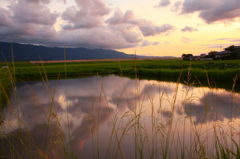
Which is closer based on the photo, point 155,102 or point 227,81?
point 155,102

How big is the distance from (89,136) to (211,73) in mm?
15335

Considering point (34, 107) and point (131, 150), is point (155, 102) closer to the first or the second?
point (131, 150)

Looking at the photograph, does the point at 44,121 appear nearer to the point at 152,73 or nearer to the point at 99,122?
the point at 99,122

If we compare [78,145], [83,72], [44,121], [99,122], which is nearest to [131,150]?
[78,145]

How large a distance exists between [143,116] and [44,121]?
3.73 metres

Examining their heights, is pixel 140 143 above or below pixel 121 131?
above

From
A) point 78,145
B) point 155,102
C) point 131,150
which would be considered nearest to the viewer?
point 131,150

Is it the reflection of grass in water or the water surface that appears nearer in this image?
the reflection of grass in water

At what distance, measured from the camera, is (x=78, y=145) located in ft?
16.8

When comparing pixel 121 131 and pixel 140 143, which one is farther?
pixel 121 131

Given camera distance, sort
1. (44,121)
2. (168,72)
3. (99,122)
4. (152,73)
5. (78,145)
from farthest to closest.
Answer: (152,73) → (168,72) → (44,121) → (99,122) → (78,145)

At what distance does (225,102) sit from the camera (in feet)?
30.2

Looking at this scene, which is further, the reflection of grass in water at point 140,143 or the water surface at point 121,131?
the water surface at point 121,131

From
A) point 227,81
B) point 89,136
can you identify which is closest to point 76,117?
point 89,136
